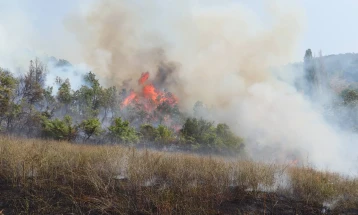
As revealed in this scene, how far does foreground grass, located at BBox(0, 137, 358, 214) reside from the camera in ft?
18.0

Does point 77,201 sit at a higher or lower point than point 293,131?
lower

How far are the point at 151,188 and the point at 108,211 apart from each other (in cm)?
134

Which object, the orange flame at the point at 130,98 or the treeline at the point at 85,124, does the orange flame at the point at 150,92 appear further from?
the treeline at the point at 85,124

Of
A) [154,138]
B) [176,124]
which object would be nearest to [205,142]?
[154,138]

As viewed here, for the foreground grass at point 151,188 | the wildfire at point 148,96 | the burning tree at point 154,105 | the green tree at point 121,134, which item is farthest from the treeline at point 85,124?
the foreground grass at point 151,188

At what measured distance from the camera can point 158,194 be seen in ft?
19.5

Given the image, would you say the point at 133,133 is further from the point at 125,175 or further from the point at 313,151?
the point at 313,151

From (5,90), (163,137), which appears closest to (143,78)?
(163,137)

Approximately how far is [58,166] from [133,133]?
1420cm

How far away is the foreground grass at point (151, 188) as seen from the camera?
18.0 ft

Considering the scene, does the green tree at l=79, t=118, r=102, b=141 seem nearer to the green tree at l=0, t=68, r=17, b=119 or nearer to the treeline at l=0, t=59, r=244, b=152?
the treeline at l=0, t=59, r=244, b=152

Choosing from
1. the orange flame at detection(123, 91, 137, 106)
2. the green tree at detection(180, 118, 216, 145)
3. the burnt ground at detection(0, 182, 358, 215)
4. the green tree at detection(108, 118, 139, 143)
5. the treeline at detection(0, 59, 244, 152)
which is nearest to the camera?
the burnt ground at detection(0, 182, 358, 215)

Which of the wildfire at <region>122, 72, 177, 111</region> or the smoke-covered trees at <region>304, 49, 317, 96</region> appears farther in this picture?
the wildfire at <region>122, 72, 177, 111</region>

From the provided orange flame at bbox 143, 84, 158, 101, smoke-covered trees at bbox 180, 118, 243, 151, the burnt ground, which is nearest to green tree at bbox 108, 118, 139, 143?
smoke-covered trees at bbox 180, 118, 243, 151
